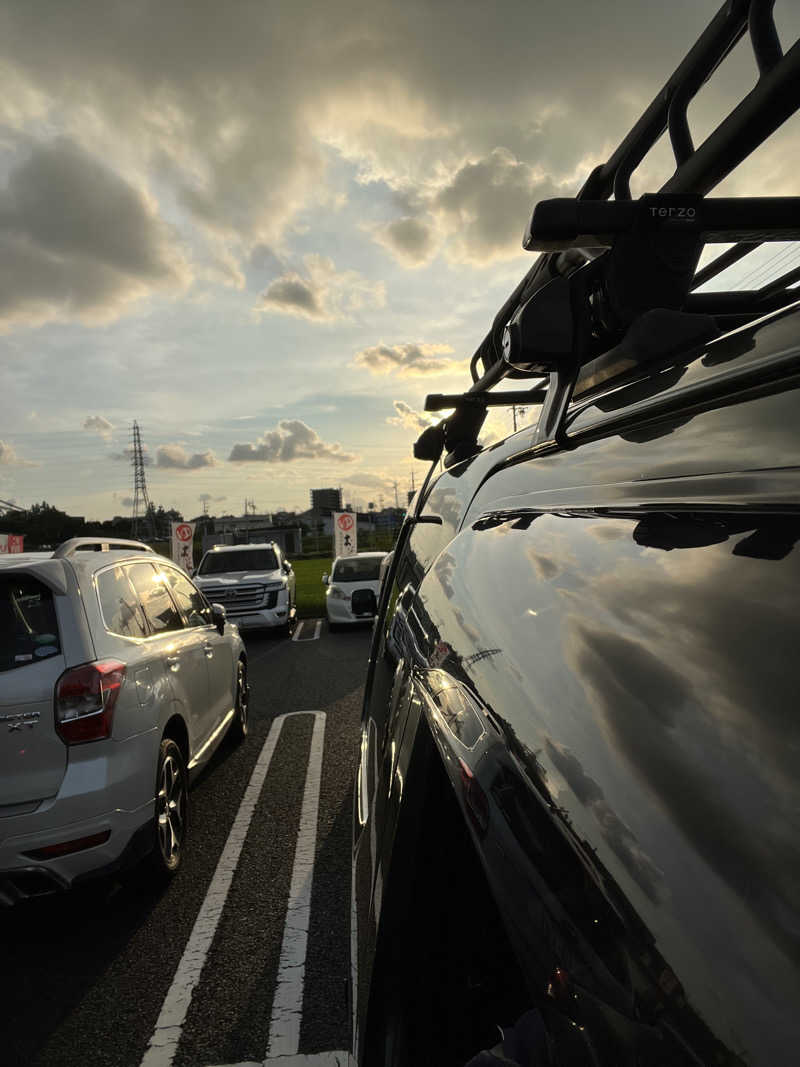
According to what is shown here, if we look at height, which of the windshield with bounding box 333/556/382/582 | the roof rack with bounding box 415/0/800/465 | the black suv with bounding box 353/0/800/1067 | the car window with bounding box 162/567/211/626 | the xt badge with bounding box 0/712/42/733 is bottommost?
the windshield with bounding box 333/556/382/582

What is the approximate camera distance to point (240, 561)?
14.6 m

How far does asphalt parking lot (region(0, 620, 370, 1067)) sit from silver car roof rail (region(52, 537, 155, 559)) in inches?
64.3

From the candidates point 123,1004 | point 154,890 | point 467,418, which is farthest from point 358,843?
point 154,890

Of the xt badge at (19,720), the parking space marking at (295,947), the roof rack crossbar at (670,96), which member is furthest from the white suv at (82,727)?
the roof rack crossbar at (670,96)

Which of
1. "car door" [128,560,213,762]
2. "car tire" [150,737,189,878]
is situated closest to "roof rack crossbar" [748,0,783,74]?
"car tire" [150,737,189,878]

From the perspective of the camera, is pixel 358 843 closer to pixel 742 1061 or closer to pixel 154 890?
pixel 742 1061

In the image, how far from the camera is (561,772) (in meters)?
0.84

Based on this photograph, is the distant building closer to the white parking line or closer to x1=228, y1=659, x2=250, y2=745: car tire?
x1=228, y1=659, x2=250, y2=745: car tire

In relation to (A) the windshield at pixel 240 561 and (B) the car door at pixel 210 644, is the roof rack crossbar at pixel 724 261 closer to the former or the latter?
(B) the car door at pixel 210 644

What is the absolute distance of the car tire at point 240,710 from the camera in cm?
628

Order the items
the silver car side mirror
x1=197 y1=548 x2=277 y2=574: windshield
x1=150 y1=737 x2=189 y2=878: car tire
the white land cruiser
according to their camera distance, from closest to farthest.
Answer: x1=150 y1=737 x2=189 y2=878: car tire
the silver car side mirror
the white land cruiser
x1=197 y1=548 x2=277 y2=574: windshield

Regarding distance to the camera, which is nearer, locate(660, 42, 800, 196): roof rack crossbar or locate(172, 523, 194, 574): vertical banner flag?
locate(660, 42, 800, 196): roof rack crossbar

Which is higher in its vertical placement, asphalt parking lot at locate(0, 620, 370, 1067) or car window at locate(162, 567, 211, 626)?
car window at locate(162, 567, 211, 626)

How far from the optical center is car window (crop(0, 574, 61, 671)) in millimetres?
3264
